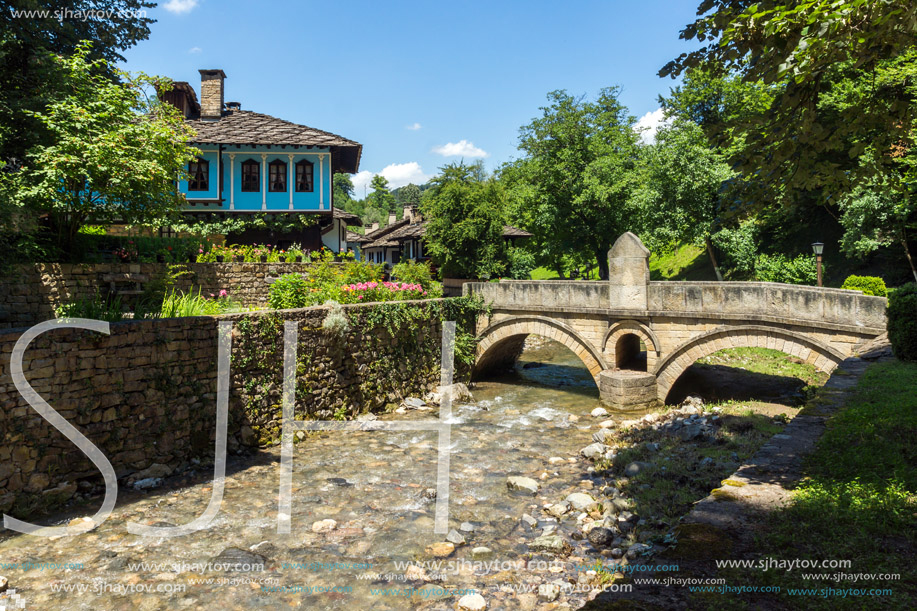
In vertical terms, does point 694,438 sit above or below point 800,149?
below

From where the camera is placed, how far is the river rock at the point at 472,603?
5398 mm

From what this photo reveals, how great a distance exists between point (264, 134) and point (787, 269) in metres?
22.7

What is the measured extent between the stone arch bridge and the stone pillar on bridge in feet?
0.09

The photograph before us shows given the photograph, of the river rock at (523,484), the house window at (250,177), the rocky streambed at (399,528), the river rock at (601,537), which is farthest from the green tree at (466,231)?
the river rock at (601,537)

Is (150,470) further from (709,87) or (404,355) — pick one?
(709,87)

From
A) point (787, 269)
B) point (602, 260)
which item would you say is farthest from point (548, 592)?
point (602, 260)

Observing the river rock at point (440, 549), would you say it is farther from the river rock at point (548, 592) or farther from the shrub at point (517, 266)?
the shrub at point (517, 266)

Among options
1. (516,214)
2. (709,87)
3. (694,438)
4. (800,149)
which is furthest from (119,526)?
(709,87)

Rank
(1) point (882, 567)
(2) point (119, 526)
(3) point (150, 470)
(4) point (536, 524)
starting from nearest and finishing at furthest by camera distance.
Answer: (1) point (882, 567) → (2) point (119, 526) → (4) point (536, 524) → (3) point (150, 470)

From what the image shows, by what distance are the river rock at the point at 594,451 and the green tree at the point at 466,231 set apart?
11.8 metres

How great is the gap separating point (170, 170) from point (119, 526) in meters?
7.88

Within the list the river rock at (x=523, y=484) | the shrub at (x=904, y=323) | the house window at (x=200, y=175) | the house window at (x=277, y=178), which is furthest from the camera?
the house window at (x=277, y=178)

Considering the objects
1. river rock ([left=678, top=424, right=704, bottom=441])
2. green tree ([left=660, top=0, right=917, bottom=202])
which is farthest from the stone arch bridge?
green tree ([left=660, top=0, right=917, bottom=202])

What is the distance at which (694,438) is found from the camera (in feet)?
35.4
